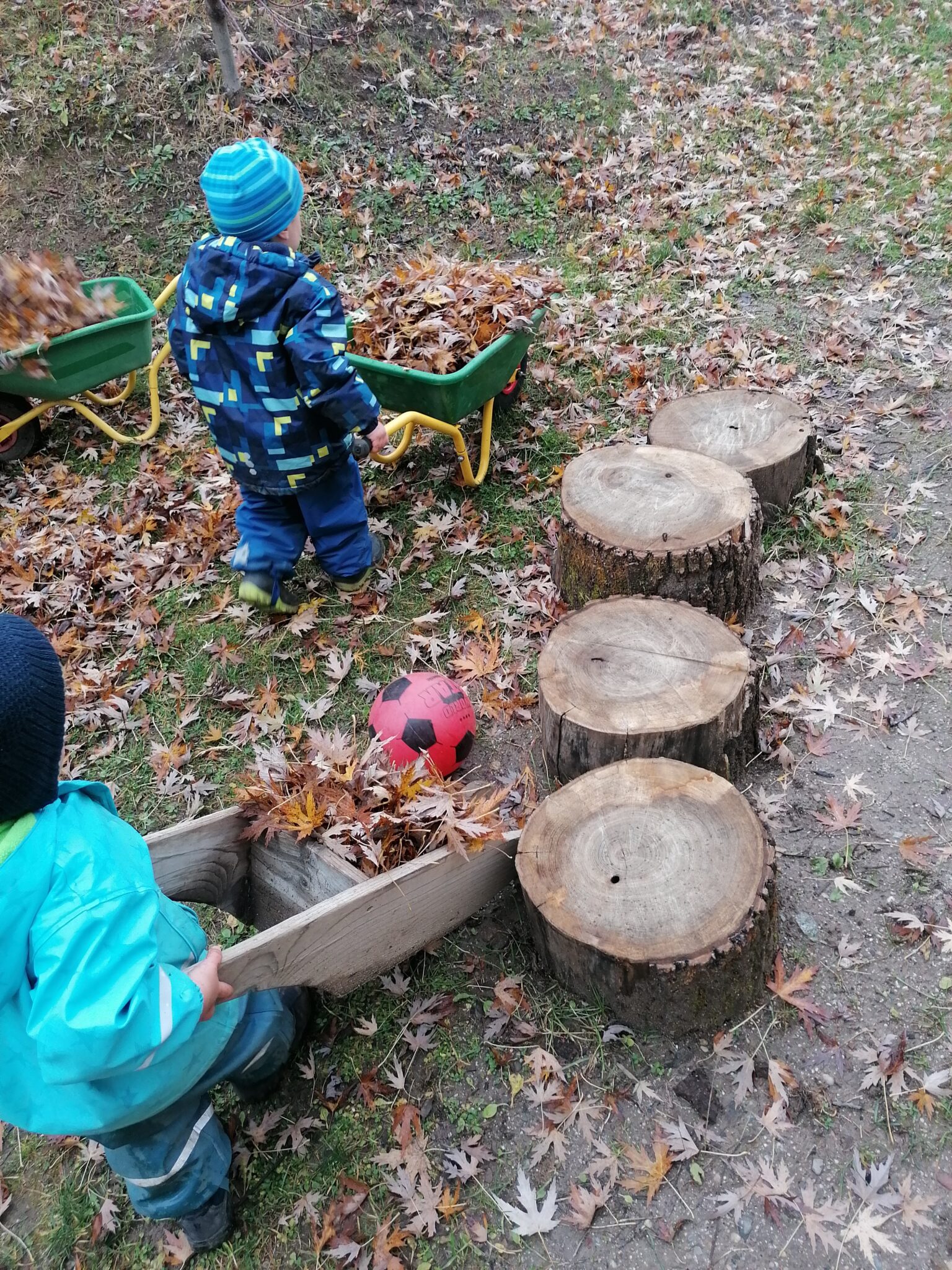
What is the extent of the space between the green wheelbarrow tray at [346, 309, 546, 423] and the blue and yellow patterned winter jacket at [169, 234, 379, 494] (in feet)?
1.84

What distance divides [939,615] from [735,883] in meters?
2.36

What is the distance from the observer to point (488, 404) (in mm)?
5148

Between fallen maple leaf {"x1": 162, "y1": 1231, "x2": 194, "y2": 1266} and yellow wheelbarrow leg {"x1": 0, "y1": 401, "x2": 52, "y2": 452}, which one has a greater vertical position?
yellow wheelbarrow leg {"x1": 0, "y1": 401, "x2": 52, "y2": 452}

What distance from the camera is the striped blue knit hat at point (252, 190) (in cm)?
361

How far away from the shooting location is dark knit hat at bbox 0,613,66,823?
180 cm

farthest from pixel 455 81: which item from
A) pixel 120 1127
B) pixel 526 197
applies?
pixel 120 1127

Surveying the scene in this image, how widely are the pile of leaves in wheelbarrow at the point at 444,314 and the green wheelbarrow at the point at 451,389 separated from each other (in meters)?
0.10

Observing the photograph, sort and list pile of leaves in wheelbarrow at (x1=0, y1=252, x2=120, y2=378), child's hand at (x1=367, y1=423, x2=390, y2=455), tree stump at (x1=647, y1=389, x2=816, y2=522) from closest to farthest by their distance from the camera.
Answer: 1. child's hand at (x1=367, y1=423, x2=390, y2=455)
2. tree stump at (x1=647, y1=389, x2=816, y2=522)
3. pile of leaves in wheelbarrow at (x1=0, y1=252, x2=120, y2=378)

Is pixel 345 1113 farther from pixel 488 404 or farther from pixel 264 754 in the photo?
pixel 488 404

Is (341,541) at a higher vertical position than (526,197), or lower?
lower

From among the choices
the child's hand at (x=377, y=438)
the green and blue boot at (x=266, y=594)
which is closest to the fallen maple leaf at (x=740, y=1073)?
the child's hand at (x=377, y=438)

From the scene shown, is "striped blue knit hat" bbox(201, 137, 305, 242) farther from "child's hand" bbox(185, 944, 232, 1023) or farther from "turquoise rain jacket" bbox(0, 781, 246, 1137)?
"child's hand" bbox(185, 944, 232, 1023)

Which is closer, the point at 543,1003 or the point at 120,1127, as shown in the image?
the point at 120,1127

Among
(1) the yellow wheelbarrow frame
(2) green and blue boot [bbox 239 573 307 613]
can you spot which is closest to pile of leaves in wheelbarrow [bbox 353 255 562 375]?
(2) green and blue boot [bbox 239 573 307 613]
